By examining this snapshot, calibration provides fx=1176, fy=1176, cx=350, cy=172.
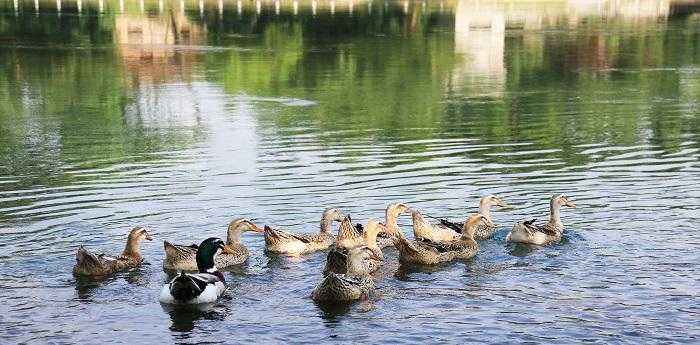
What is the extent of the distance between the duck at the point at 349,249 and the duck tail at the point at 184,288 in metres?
2.50

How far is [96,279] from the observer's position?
1841 centimetres

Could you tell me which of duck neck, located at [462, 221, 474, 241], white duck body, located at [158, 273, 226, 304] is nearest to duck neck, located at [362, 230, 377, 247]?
duck neck, located at [462, 221, 474, 241]

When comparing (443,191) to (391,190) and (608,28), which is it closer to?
(391,190)

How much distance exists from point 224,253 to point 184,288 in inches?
101

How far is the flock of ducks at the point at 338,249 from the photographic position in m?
17.1

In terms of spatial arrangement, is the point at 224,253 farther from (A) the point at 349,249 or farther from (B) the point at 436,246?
(B) the point at 436,246

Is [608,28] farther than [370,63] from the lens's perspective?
Yes

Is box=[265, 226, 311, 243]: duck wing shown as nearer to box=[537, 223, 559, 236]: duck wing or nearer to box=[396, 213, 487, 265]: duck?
box=[396, 213, 487, 265]: duck

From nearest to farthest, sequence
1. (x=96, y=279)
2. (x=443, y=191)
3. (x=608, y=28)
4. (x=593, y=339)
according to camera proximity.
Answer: (x=593, y=339), (x=96, y=279), (x=443, y=191), (x=608, y=28)

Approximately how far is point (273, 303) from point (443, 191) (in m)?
9.29

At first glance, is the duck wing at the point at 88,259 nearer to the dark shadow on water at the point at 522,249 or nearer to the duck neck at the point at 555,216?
the dark shadow on water at the point at 522,249

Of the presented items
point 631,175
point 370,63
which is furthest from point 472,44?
point 631,175

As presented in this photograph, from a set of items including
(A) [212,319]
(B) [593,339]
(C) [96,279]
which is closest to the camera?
(B) [593,339]

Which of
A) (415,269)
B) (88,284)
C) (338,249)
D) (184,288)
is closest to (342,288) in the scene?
(338,249)
